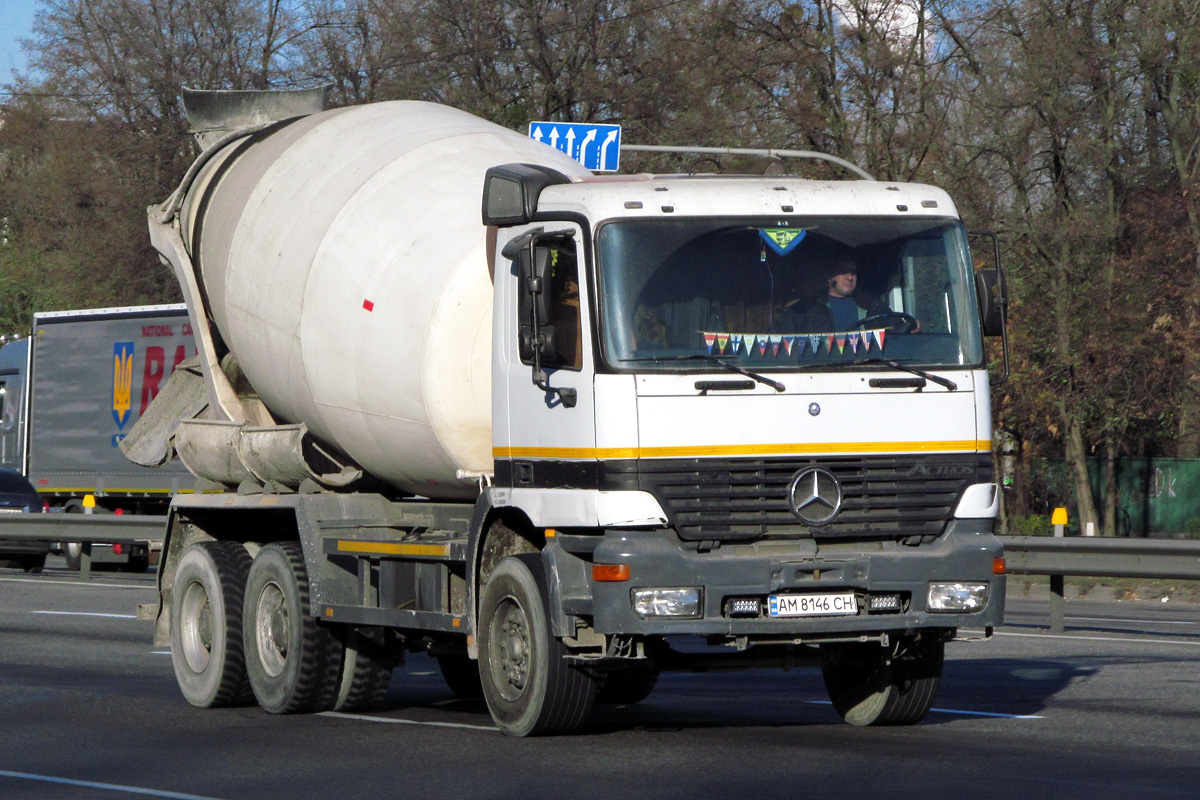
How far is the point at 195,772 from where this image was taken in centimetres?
828

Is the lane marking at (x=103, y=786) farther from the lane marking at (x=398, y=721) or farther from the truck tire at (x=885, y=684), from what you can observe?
the truck tire at (x=885, y=684)

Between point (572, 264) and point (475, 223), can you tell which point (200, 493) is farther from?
point (572, 264)

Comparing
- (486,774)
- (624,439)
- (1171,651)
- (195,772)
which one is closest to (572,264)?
(624,439)

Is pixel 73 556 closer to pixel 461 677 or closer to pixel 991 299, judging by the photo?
pixel 461 677

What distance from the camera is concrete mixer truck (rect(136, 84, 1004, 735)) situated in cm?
828

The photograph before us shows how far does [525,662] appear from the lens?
8.82 m

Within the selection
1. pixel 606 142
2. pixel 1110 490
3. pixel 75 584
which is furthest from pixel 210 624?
pixel 1110 490

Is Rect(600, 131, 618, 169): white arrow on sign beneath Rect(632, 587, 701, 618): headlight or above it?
above

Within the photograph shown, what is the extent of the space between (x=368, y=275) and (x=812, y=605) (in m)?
3.32

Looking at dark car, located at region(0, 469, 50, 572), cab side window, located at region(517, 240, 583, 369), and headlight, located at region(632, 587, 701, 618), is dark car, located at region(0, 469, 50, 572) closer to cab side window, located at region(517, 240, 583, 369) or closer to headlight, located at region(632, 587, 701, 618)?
cab side window, located at region(517, 240, 583, 369)

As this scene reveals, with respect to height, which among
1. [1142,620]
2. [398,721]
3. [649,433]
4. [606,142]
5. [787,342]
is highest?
[606,142]

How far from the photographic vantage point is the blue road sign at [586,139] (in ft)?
72.2

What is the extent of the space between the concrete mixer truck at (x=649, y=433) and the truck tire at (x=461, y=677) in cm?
111

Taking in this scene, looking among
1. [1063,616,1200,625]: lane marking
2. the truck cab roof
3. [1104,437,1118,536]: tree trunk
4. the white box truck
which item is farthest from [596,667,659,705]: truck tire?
[1104,437,1118,536]: tree trunk
